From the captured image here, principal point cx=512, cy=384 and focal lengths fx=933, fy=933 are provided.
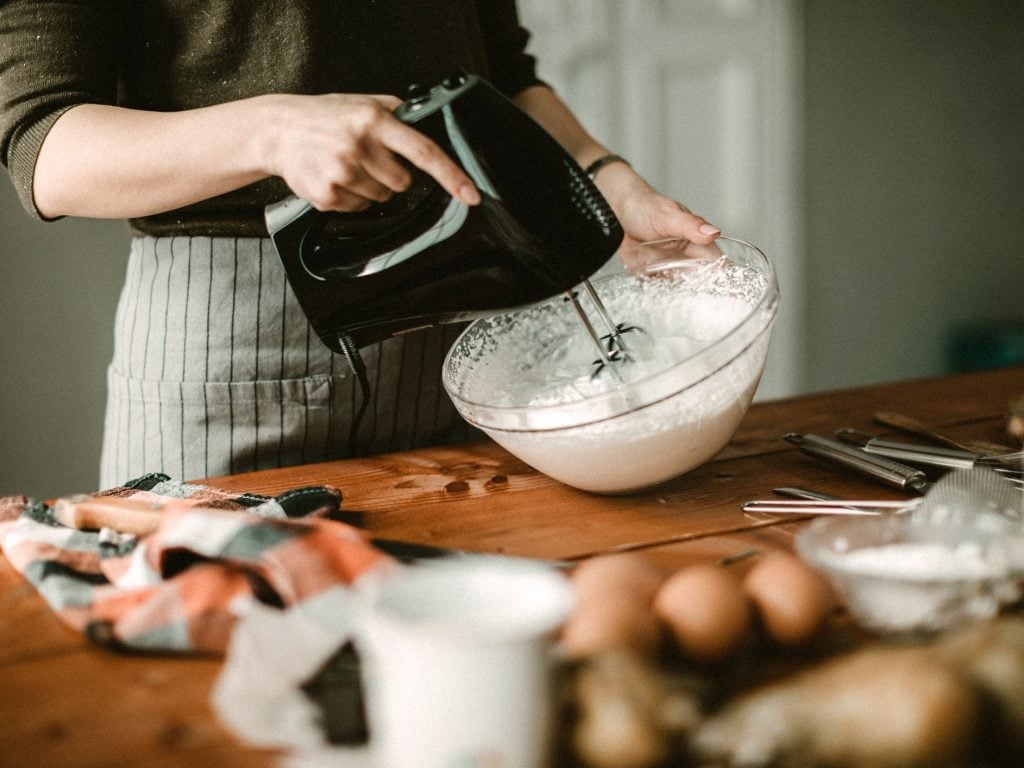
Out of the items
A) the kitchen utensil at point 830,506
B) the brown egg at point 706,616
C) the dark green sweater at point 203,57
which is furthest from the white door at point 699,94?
the brown egg at point 706,616

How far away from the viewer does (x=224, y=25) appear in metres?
1.14

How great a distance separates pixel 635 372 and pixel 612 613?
15.9 inches

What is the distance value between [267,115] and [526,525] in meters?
0.45

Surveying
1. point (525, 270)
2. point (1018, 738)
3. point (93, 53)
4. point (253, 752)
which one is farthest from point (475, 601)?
point (93, 53)

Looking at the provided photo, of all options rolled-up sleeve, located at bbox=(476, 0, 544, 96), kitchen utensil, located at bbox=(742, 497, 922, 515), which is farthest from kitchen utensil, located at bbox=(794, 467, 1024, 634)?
rolled-up sleeve, located at bbox=(476, 0, 544, 96)

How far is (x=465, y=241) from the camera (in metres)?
0.84

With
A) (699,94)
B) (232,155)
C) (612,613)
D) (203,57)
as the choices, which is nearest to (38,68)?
(203,57)

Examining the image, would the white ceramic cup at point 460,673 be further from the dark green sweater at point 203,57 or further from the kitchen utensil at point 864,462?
the dark green sweater at point 203,57

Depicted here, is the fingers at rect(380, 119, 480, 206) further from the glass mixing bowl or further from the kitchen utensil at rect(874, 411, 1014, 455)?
the kitchen utensil at rect(874, 411, 1014, 455)

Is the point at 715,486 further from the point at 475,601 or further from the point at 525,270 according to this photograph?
the point at 475,601

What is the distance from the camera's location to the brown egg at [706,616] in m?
0.57

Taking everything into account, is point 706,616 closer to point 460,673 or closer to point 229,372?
point 460,673

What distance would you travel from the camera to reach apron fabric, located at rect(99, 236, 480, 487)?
1201mm

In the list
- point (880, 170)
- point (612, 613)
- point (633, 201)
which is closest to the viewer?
point (612, 613)
